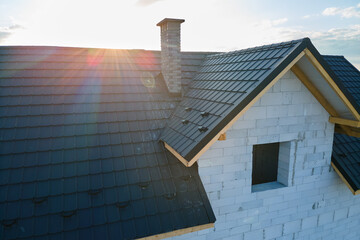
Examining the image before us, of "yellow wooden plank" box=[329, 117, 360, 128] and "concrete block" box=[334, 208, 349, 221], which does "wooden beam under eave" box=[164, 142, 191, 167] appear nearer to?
"yellow wooden plank" box=[329, 117, 360, 128]

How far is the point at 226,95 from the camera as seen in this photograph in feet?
16.6

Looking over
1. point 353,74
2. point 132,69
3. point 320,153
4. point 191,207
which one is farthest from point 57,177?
point 353,74

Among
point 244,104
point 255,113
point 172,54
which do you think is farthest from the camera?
point 172,54

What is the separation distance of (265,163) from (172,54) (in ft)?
12.9

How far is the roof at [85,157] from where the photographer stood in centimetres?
414

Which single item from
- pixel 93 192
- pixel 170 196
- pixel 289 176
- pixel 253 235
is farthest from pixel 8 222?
pixel 289 176

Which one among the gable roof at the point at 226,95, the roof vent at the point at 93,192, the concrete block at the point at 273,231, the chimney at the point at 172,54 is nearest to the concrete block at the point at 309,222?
the concrete block at the point at 273,231

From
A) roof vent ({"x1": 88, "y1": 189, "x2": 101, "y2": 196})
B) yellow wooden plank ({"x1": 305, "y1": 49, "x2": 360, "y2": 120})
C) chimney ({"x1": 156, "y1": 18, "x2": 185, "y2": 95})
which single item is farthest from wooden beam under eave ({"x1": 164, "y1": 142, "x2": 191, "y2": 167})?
yellow wooden plank ({"x1": 305, "y1": 49, "x2": 360, "y2": 120})

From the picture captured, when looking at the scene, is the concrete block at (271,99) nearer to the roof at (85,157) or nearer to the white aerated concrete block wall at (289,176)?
the white aerated concrete block wall at (289,176)

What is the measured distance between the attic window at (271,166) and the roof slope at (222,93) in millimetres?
2007

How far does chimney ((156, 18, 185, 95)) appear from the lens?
668 centimetres

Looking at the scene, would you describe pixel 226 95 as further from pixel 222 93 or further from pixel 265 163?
pixel 265 163

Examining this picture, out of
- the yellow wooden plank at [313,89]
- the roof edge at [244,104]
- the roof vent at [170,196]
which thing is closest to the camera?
the roof edge at [244,104]

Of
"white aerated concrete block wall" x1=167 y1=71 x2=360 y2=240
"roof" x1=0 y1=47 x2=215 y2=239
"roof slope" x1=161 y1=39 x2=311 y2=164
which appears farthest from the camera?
"white aerated concrete block wall" x1=167 y1=71 x2=360 y2=240
